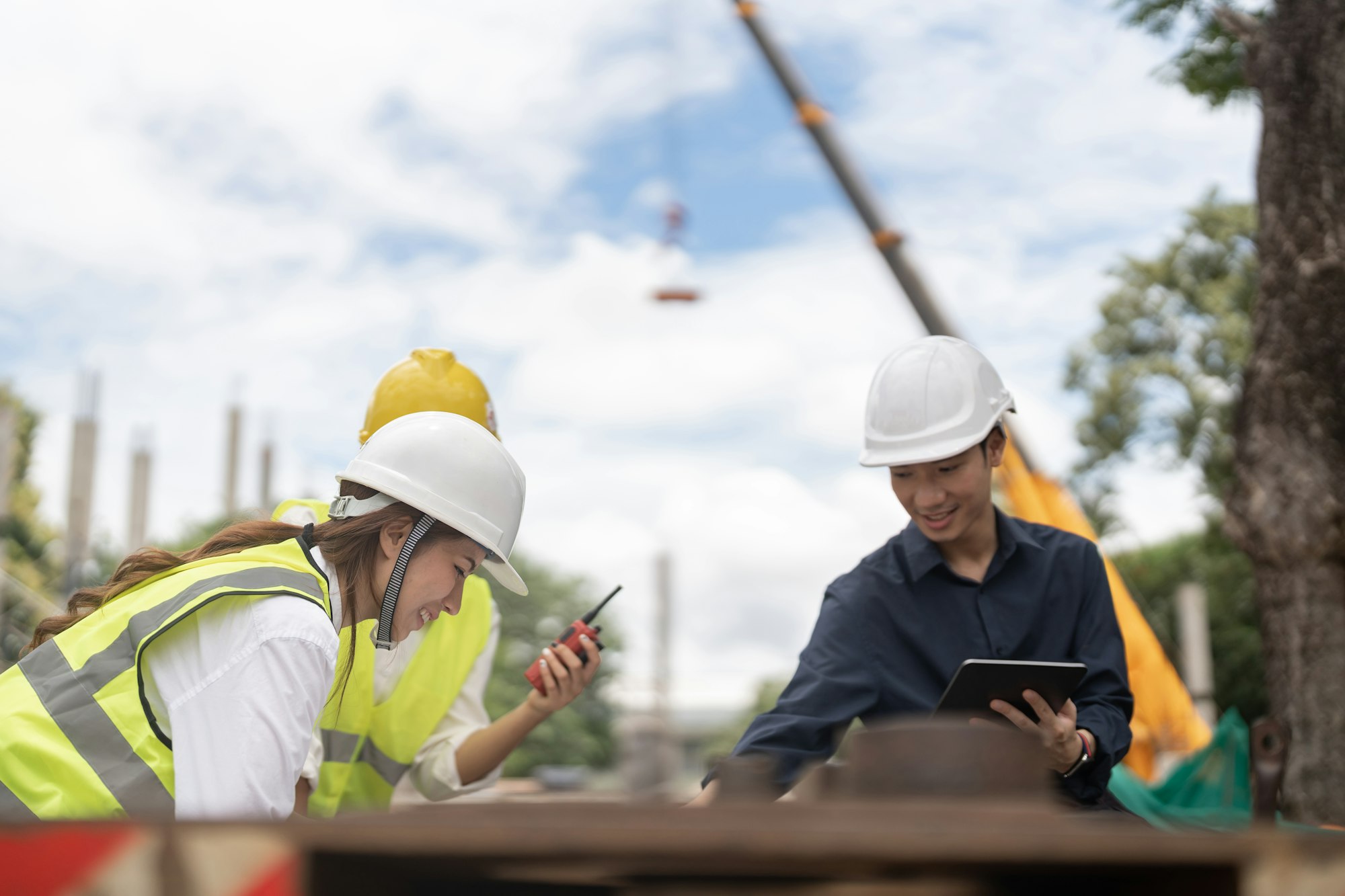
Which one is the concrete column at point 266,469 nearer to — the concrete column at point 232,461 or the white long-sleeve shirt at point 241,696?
the concrete column at point 232,461

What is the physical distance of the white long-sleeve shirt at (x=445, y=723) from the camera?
4.28 metres

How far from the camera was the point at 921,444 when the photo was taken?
12.1 feet

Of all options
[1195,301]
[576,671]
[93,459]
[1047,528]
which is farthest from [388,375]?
[93,459]

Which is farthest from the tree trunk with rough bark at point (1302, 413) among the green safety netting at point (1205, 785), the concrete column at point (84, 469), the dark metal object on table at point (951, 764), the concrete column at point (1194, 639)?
the concrete column at point (84, 469)

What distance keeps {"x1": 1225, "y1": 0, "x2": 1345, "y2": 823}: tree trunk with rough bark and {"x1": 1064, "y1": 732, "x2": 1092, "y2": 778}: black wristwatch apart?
13.7 ft

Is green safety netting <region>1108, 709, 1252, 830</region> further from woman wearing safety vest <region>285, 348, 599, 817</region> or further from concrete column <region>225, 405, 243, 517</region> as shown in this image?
concrete column <region>225, 405, 243, 517</region>

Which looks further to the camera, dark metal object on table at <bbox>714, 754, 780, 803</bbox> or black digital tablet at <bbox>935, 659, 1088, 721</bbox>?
black digital tablet at <bbox>935, 659, 1088, 721</bbox>

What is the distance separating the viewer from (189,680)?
236 cm

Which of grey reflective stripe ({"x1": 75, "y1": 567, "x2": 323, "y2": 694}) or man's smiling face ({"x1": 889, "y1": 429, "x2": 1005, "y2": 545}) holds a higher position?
man's smiling face ({"x1": 889, "y1": 429, "x2": 1005, "y2": 545})

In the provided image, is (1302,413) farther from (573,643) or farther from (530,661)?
(530,661)

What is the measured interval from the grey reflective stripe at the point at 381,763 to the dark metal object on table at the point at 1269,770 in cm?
279

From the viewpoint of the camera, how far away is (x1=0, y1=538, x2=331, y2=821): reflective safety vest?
7.88 feet

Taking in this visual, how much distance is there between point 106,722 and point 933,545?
230 cm

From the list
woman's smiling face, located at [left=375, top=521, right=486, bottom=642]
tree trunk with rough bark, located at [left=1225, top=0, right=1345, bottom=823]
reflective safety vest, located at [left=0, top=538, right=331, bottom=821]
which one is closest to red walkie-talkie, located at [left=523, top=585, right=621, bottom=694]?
woman's smiling face, located at [left=375, top=521, right=486, bottom=642]
